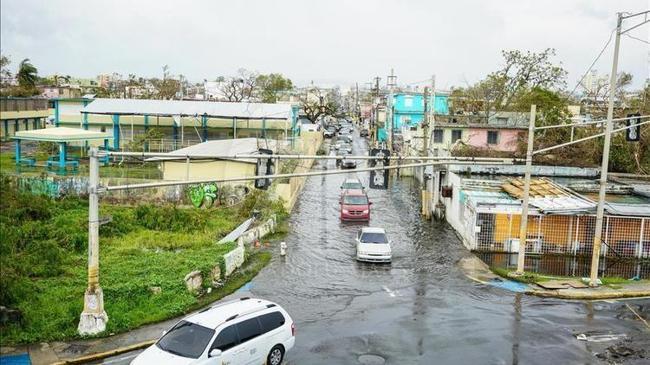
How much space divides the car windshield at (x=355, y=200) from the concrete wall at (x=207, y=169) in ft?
23.1

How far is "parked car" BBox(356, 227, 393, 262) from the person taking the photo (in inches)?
1124

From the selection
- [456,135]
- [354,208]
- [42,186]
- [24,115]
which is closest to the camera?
[42,186]

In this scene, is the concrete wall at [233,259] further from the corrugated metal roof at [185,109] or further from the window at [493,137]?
the corrugated metal roof at [185,109]

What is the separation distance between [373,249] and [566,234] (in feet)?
31.9

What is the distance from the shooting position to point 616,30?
23359 millimetres

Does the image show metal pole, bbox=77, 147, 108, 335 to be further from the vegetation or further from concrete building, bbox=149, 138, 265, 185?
the vegetation

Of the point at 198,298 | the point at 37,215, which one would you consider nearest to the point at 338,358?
the point at 198,298

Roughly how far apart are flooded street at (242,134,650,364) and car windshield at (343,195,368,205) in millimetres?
5718

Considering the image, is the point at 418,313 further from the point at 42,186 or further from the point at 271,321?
the point at 42,186

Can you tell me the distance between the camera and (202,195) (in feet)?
124

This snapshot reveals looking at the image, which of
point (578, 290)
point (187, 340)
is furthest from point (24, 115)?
point (578, 290)

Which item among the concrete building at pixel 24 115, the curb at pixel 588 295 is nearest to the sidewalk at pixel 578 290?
the curb at pixel 588 295

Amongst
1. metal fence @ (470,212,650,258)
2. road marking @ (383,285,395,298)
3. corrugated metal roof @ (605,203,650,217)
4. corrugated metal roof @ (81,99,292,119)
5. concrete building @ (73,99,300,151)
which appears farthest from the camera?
concrete building @ (73,99,300,151)

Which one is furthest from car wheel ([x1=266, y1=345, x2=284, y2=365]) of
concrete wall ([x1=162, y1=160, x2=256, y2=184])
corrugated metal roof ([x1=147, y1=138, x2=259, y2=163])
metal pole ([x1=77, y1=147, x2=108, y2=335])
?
corrugated metal roof ([x1=147, y1=138, x2=259, y2=163])
